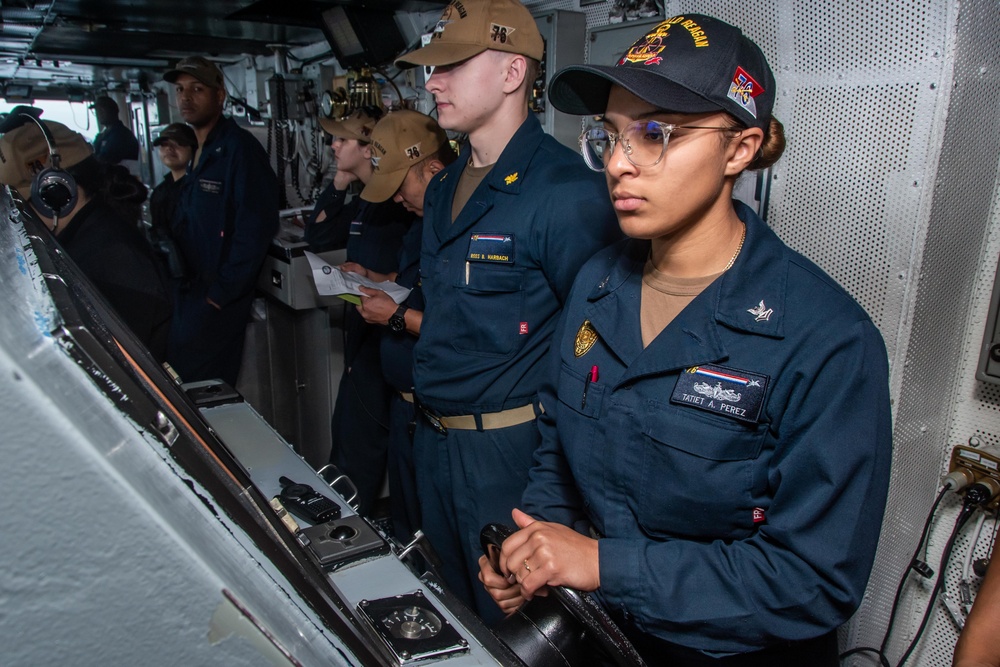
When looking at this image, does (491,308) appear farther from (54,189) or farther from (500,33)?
(54,189)

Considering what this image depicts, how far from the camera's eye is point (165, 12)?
156 inches

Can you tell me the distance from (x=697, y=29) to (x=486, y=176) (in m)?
1.00

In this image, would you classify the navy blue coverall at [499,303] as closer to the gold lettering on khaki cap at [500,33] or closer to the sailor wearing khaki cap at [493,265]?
the sailor wearing khaki cap at [493,265]

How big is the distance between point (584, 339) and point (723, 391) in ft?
1.10

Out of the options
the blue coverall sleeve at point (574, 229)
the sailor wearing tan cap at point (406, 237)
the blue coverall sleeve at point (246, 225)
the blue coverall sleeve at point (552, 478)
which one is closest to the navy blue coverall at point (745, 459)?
the blue coverall sleeve at point (552, 478)

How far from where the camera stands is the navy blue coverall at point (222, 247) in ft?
11.4

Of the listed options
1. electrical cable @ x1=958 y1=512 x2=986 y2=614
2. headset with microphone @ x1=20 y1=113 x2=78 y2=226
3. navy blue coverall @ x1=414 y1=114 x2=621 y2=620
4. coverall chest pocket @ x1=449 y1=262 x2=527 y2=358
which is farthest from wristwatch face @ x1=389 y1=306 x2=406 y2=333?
electrical cable @ x1=958 y1=512 x2=986 y2=614

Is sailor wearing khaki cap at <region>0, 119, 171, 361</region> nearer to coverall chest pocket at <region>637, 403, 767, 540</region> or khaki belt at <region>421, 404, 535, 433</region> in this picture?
khaki belt at <region>421, 404, 535, 433</region>

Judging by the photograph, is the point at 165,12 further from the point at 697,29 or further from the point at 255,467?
the point at 697,29

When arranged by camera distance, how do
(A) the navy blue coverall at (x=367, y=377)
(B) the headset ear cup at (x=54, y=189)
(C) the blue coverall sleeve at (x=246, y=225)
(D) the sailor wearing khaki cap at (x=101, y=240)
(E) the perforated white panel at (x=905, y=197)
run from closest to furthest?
(E) the perforated white panel at (x=905, y=197), (B) the headset ear cup at (x=54, y=189), (D) the sailor wearing khaki cap at (x=101, y=240), (A) the navy blue coverall at (x=367, y=377), (C) the blue coverall sleeve at (x=246, y=225)

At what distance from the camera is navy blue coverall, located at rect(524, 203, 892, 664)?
41.4 inches

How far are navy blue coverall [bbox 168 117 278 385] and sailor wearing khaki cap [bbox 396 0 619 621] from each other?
1675 mm

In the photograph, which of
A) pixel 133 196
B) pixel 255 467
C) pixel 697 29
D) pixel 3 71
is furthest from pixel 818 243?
pixel 3 71

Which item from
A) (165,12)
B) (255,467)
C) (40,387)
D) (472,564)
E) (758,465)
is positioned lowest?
(472,564)
